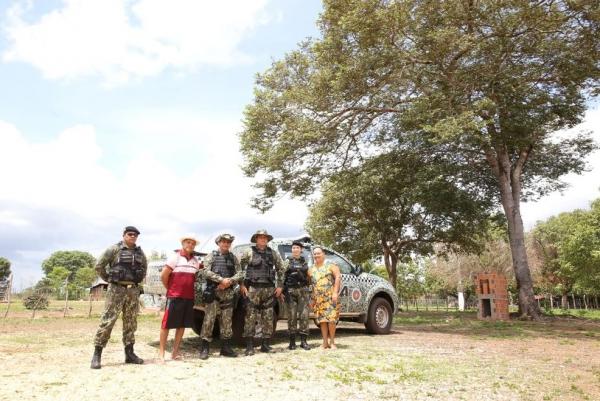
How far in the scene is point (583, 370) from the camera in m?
5.89

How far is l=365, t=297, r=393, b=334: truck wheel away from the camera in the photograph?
9.43 meters

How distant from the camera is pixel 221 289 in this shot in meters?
6.61

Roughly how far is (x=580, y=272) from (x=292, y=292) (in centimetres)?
3510

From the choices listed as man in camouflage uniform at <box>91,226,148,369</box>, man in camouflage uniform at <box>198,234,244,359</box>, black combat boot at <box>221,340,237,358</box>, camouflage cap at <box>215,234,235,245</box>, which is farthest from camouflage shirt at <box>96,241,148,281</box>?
black combat boot at <box>221,340,237,358</box>

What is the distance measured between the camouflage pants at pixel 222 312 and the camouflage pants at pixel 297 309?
1.10 m

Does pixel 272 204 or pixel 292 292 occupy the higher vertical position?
pixel 272 204

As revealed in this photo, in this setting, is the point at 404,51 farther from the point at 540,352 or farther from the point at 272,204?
the point at 540,352

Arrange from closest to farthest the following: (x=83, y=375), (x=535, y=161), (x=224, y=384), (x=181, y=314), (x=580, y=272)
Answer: (x=224, y=384) < (x=83, y=375) < (x=181, y=314) < (x=535, y=161) < (x=580, y=272)

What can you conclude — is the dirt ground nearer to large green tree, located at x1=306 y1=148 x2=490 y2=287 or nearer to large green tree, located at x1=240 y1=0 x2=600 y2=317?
large green tree, located at x1=240 y1=0 x2=600 y2=317

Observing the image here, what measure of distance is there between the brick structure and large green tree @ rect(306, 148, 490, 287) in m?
3.47

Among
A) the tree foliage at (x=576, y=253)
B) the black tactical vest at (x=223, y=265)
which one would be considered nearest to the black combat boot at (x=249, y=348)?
the black tactical vest at (x=223, y=265)

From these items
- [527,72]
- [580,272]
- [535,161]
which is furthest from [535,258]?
[527,72]

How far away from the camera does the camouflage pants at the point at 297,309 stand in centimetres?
738

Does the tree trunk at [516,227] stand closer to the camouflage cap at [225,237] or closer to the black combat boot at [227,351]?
Result: the black combat boot at [227,351]
